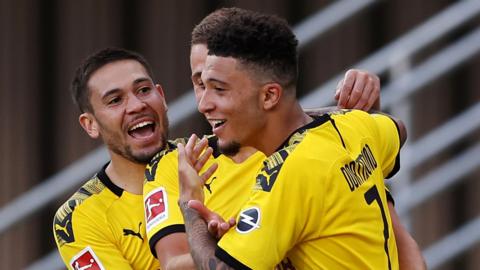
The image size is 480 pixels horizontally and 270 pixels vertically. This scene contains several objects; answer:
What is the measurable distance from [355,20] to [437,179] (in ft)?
4.53

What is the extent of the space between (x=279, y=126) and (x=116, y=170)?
2.76 ft

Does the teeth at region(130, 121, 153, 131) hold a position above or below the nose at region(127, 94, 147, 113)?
below

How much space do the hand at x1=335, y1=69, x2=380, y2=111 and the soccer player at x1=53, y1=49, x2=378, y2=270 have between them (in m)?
0.57

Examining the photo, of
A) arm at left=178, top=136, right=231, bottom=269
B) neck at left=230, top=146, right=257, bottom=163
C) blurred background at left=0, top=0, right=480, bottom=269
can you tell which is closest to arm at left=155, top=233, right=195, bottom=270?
arm at left=178, top=136, right=231, bottom=269

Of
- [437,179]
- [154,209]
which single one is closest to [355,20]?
[437,179]

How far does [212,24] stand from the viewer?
3.85m

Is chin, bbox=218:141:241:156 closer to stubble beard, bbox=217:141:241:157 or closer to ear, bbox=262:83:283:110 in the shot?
stubble beard, bbox=217:141:241:157

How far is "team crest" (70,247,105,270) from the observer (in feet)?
13.3

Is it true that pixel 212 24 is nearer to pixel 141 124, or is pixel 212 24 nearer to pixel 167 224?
pixel 141 124

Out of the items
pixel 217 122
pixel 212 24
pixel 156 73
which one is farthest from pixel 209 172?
pixel 156 73

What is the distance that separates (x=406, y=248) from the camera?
3.98 m

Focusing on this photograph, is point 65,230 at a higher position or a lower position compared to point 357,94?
lower

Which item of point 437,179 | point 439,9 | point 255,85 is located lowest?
point 437,179

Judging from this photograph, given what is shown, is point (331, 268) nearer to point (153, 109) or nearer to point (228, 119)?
point (228, 119)
